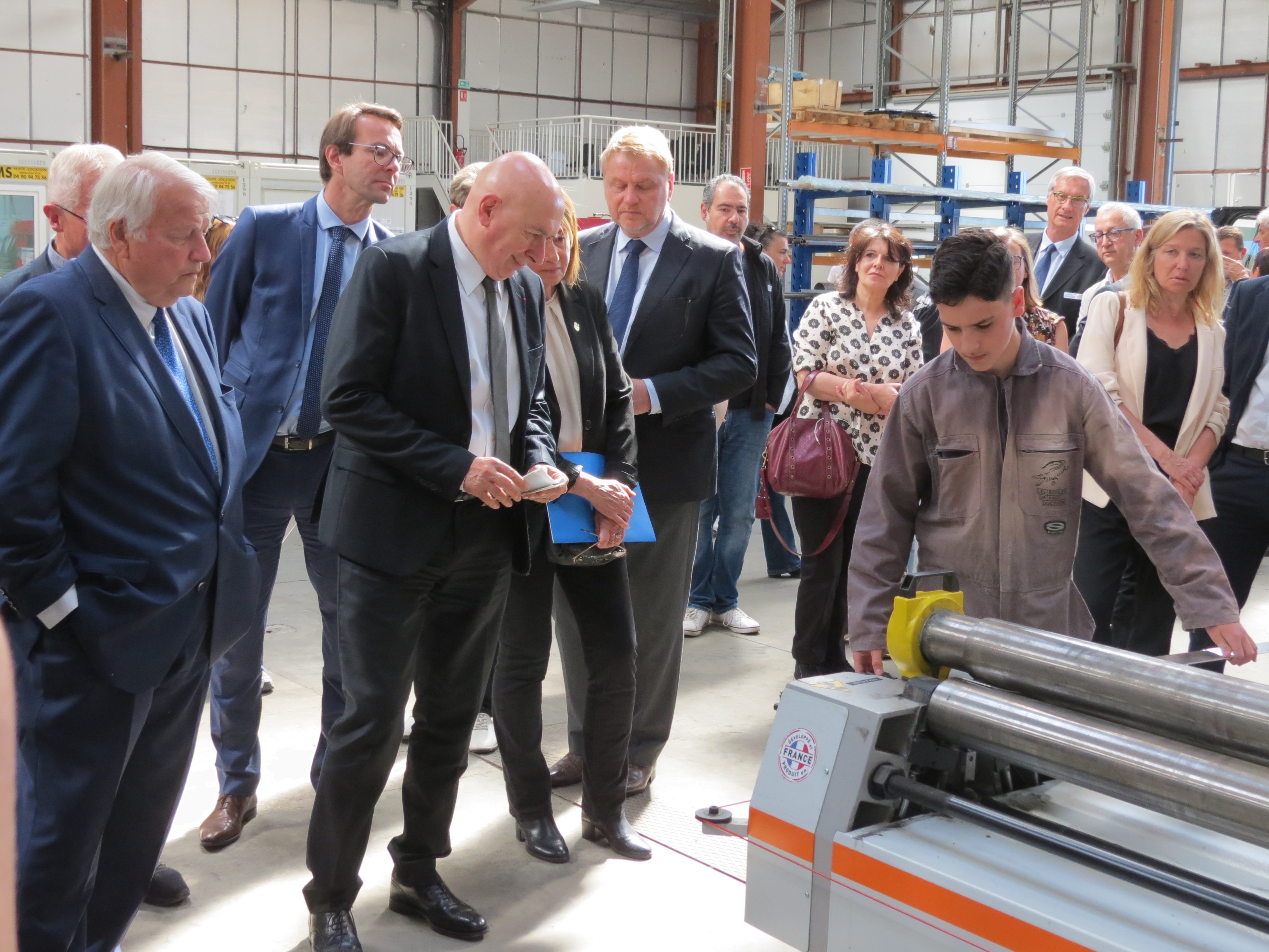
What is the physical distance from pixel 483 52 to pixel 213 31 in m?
4.95

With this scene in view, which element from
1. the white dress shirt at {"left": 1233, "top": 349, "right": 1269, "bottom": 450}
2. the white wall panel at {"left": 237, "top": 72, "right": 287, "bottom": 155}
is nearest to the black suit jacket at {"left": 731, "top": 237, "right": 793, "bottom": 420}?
the white dress shirt at {"left": 1233, "top": 349, "right": 1269, "bottom": 450}

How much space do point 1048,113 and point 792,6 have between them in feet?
31.8

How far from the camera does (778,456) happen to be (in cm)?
420

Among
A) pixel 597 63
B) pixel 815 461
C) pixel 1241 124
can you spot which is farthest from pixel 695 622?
pixel 597 63

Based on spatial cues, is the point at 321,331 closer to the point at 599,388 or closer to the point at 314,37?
the point at 599,388

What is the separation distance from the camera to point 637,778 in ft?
11.8

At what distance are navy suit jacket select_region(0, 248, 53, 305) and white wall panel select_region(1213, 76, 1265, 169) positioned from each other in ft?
65.1

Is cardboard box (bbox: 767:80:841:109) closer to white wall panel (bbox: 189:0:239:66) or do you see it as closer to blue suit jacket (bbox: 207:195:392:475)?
blue suit jacket (bbox: 207:195:392:475)

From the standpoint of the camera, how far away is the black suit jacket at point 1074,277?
18.7 ft

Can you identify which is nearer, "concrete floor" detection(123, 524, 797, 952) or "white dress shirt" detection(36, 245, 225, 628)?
"white dress shirt" detection(36, 245, 225, 628)

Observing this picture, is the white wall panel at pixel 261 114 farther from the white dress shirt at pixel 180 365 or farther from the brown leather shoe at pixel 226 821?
the white dress shirt at pixel 180 365

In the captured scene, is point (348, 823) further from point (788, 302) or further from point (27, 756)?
point (788, 302)

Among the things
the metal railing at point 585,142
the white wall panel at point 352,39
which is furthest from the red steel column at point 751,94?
the white wall panel at point 352,39

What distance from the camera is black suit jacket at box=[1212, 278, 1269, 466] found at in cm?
397
